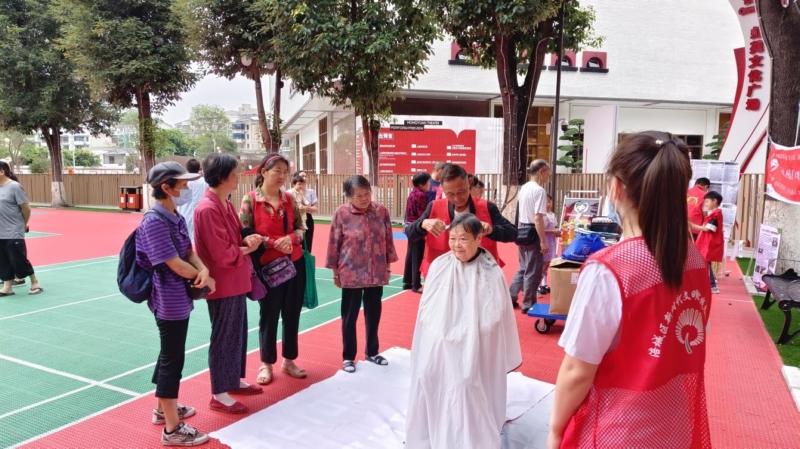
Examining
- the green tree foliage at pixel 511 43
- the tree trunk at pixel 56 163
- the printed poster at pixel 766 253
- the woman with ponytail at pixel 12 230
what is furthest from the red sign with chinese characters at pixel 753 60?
the tree trunk at pixel 56 163

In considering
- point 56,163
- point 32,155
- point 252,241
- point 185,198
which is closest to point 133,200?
point 56,163

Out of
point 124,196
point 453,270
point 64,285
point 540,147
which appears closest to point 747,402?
point 453,270

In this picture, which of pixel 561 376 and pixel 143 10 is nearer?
pixel 561 376

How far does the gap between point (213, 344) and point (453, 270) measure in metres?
1.89

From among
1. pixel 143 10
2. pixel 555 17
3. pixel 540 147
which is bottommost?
pixel 540 147

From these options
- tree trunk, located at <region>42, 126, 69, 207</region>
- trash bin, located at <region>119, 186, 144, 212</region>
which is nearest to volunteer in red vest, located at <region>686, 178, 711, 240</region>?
trash bin, located at <region>119, 186, 144, 212</region>

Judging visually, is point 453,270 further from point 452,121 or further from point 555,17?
point 452,121

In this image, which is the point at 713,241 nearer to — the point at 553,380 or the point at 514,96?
the point at 553,380

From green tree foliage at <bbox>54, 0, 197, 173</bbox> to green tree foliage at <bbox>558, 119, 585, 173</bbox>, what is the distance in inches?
591

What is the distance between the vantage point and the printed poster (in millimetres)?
7793

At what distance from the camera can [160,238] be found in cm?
334

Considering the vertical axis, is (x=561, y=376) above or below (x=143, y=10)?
below

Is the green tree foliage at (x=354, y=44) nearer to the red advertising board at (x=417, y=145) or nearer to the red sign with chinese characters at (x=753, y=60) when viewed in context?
the red sign with chinese characters at (x=753, y=60)

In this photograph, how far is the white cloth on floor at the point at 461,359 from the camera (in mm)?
2930
